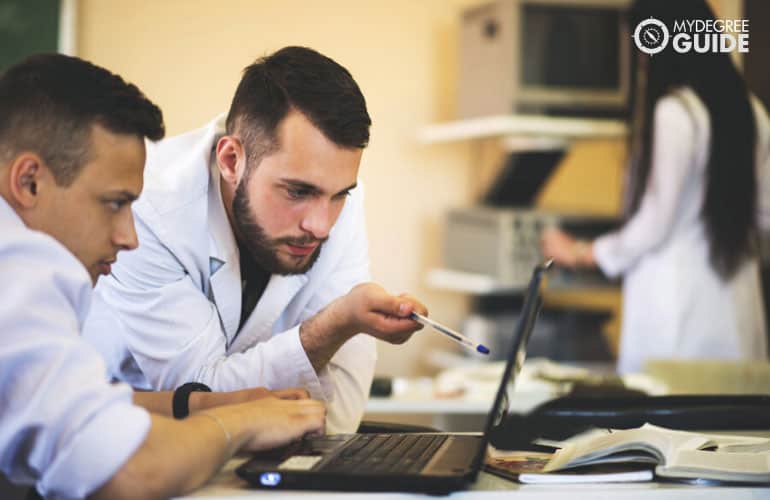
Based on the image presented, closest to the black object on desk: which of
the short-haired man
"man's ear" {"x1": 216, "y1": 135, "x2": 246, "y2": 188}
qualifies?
the short-haired man

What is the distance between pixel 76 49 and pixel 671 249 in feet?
5.85

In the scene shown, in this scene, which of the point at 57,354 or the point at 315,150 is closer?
the point at 57,354

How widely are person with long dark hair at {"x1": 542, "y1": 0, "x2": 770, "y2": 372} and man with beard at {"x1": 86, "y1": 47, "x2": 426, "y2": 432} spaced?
1.09 metres

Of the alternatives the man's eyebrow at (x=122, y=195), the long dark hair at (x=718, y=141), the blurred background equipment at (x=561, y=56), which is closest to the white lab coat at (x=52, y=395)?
the man's eyebrow at (x=122, y=195)

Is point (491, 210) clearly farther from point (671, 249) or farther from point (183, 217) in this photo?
point (183, 217)

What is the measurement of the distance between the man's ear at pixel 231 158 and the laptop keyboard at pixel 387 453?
1.59 feet

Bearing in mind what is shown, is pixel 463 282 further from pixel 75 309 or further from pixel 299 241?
pixel 75 309

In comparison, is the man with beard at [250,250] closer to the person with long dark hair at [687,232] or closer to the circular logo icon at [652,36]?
the circular logo icon at [652,36]

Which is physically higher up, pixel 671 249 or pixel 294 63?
pixel 294 63

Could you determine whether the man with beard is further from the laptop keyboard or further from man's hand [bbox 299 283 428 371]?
the laptop keyboard

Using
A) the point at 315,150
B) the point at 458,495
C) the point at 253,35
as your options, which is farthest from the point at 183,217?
the point at 458,495

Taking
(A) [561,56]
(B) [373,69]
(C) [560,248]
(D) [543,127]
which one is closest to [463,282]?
(C) [560,248]

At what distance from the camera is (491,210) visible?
321cm

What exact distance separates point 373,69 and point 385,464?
153 centimetres
